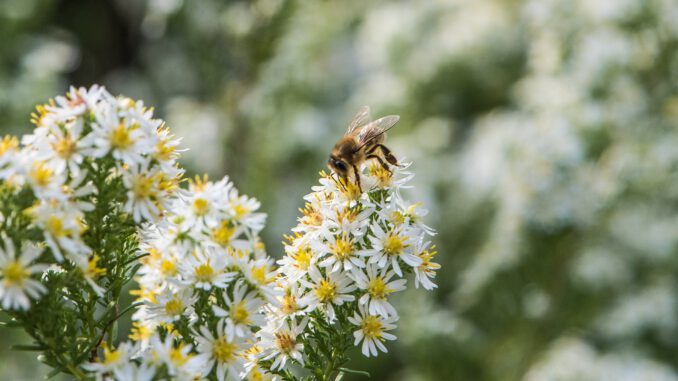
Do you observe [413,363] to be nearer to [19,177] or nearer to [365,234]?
[365,234]

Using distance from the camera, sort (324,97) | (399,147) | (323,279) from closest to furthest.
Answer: (323,279), (399,147), (324,97)

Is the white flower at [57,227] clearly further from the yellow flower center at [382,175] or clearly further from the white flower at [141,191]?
the yellow flower center at [382,175]

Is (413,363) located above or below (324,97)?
below

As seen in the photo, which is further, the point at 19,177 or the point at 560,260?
the point at 560,260

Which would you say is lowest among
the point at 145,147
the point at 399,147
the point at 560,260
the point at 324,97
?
the point at 145,147

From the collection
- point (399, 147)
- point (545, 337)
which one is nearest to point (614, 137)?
point (545, 337)

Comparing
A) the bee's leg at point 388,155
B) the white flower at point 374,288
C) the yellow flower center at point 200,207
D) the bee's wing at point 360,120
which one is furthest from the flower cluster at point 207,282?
the bee's wing at point 360,120

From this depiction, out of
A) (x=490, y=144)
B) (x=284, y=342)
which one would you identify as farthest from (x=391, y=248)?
(x=490, y=144)
